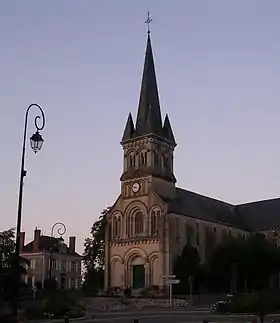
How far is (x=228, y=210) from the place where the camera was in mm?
90625

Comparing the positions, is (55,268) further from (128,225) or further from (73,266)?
(128,225)

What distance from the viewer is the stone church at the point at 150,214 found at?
72562 millimetres

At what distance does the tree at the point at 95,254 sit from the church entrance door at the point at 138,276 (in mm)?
7881

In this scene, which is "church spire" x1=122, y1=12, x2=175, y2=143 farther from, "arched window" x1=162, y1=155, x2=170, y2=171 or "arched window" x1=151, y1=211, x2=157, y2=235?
"arched window" x1=151, y1=211, x2=157, y2=235

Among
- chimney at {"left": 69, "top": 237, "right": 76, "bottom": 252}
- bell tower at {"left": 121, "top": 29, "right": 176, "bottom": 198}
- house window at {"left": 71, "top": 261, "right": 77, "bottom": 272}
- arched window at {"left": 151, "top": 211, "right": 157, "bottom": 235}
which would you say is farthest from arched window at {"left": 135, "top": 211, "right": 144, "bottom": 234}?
house window at {"left": 71, "top": 261, "right": 77, "bottom": 272}

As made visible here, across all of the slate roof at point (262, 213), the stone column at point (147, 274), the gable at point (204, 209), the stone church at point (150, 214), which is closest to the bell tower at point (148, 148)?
the stone church at point (150, 214)

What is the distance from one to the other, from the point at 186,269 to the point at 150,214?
8145 mm

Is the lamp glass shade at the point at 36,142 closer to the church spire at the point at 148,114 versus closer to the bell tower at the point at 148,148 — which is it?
the bell tower at the point at 148,148

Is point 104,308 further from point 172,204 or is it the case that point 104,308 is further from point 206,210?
point 206,210

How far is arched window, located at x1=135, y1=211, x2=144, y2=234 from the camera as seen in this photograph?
247 feet

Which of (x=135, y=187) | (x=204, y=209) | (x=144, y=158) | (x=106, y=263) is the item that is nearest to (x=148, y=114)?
(x=144, y=158)

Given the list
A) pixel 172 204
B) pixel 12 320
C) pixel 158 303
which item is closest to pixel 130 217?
pixel 172 204

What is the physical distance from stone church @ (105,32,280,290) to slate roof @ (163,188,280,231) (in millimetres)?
194

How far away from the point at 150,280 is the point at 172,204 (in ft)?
32.1
